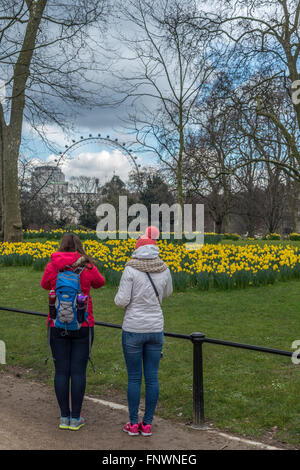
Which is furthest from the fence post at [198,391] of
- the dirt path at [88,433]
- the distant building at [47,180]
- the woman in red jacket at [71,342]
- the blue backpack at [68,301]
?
the distant building at [47,180]

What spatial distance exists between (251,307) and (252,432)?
5165 millimetres

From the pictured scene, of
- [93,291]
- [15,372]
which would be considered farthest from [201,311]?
[15,372]

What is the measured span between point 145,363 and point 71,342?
2.28 feet

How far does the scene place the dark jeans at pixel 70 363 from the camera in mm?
4398

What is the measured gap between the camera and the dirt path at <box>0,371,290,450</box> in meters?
4.09

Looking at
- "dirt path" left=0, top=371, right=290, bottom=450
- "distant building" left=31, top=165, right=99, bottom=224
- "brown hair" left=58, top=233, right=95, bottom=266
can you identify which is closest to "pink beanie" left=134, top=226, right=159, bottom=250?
"brown hair" left=58, top=233, right=95, bottom=266

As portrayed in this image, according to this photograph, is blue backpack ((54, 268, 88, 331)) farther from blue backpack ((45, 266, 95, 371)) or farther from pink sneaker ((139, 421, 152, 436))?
pink sneaker ((139, 421, 152, 436))

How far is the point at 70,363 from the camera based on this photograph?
4.47m

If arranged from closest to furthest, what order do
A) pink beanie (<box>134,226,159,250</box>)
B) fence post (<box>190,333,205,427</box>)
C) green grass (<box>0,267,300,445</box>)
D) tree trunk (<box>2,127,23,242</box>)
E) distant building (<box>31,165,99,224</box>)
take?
pink beanie (<box>134,226,159,250</box>), fence post (<box>190,333,205,427</box>), green grass (<box>0,267,300,445</box>), tree trunk (<box>2,127,23,242</box>), distant building (<box>31,165,99,224</box>)

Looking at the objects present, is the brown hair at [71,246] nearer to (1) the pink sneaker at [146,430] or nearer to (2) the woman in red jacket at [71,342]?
(2) the woman in red jacket at [71,342]

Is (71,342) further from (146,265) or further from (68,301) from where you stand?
(146,265)

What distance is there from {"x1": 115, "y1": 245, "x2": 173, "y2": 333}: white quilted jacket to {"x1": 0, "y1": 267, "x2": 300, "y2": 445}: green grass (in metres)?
1.24

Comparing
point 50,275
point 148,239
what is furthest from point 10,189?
point 148,239

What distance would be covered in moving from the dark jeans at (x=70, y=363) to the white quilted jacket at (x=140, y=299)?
46cm
